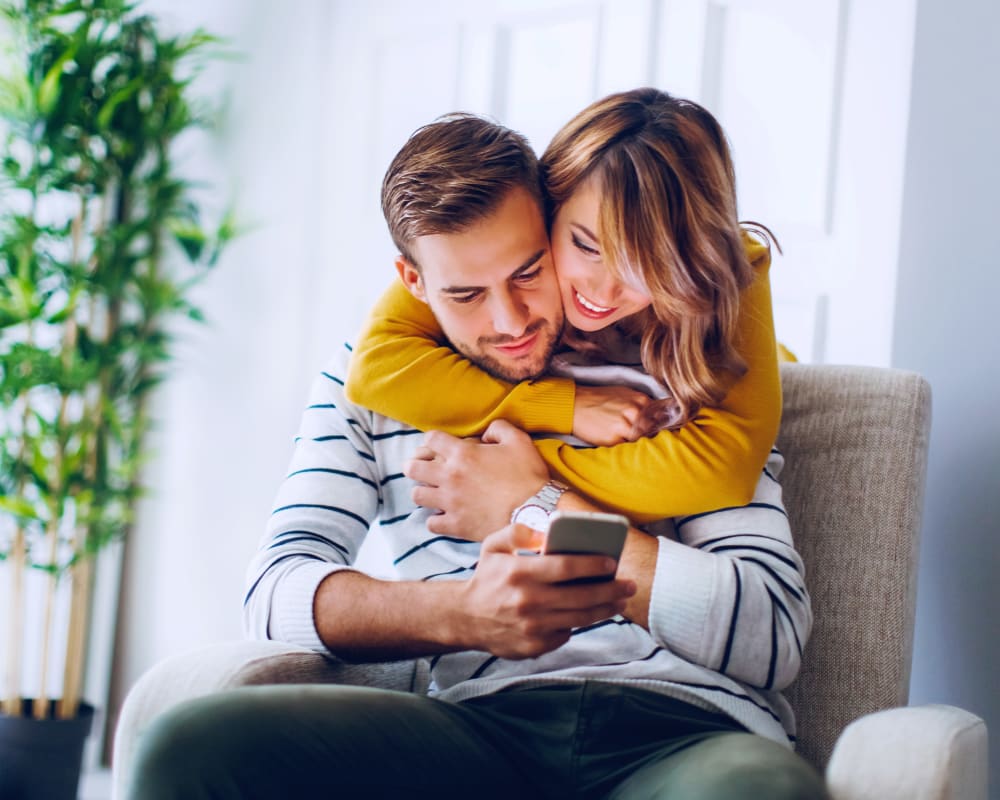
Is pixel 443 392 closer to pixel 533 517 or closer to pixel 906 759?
pixel 533 517

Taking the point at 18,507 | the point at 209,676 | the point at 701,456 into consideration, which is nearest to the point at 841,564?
the point at 701,456

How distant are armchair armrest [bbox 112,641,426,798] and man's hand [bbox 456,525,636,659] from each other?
193mm

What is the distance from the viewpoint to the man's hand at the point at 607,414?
1266 mm

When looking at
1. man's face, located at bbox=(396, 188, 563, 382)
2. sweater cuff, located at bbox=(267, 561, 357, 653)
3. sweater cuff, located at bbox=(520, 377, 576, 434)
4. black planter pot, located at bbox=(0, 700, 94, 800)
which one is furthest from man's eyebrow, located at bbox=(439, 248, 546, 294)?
black planter pot, located at bbox=(0, 700, 94, 800)

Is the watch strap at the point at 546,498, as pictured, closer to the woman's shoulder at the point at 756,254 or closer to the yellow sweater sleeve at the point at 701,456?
the yellow sweater sleeve at the point at 701,456

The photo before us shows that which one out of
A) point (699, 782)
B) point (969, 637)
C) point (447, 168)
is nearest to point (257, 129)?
point (447, 168)

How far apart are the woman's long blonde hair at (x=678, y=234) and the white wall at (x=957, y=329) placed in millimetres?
543

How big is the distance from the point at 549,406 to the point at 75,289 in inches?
65.5

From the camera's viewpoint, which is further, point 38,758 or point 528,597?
point 38,758

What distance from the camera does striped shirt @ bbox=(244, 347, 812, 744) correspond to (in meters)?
1.14

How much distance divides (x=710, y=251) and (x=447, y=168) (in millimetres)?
321

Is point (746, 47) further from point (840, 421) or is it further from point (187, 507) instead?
point (187, 507)

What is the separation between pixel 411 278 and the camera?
1.39 metres

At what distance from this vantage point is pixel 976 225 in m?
1.63
